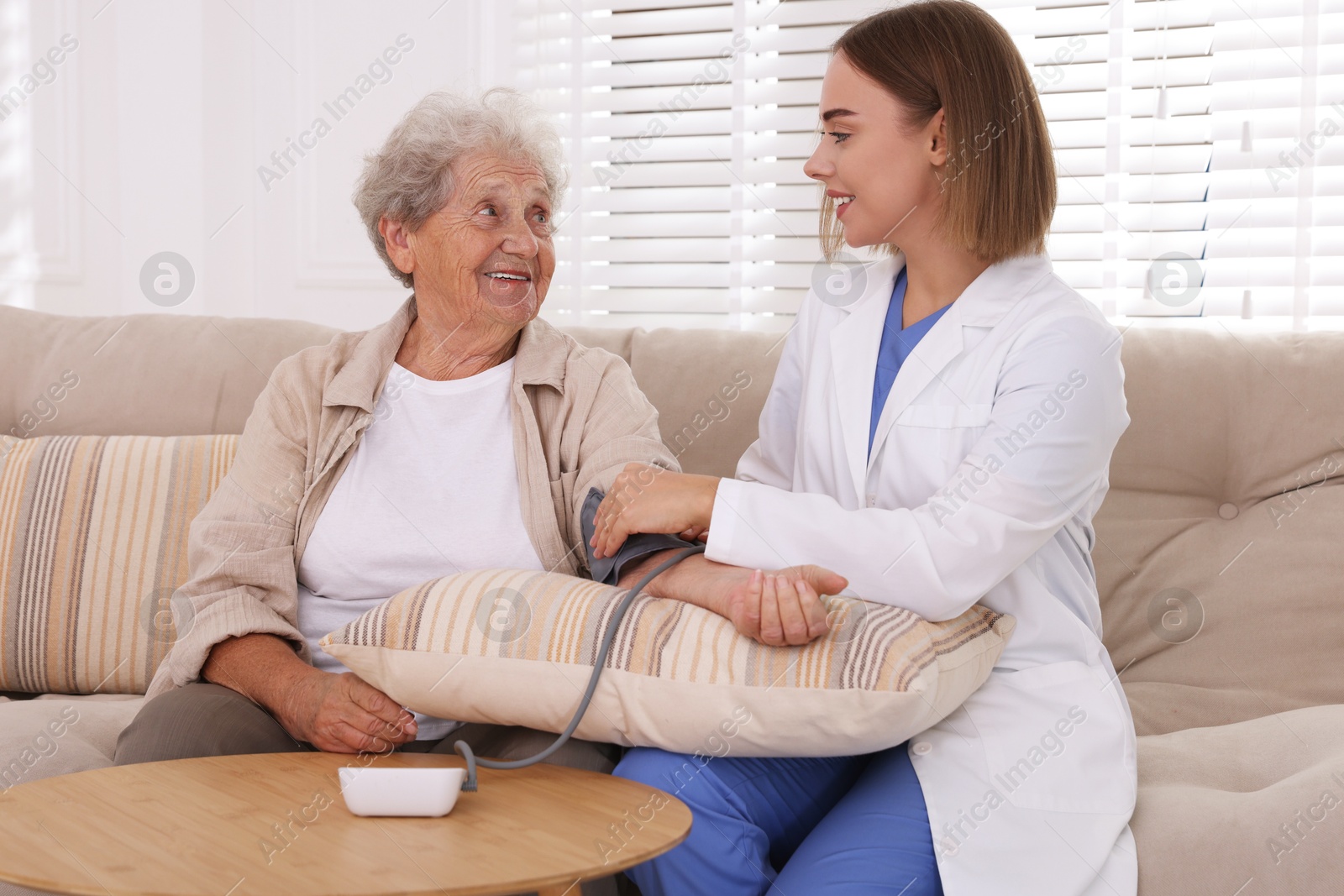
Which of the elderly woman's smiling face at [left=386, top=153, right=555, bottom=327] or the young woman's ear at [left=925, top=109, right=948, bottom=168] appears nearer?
the young woman's ear at [left=925, top=109, right=948, bottom=168]

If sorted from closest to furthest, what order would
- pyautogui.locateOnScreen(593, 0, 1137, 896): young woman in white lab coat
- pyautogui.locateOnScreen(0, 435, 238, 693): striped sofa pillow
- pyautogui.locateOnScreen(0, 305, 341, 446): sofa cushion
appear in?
pyautogui.locateOnScreen(593, 0, 1137, 896): young woman in white lab coat < pyautogui.locateOnScreen(0, 435, 238, 693): striped sofa pillow < pyautogui.locateOnScreen(0, 305, 341, 446): sofa cushion

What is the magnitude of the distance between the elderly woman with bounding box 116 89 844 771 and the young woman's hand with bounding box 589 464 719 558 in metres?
0.04

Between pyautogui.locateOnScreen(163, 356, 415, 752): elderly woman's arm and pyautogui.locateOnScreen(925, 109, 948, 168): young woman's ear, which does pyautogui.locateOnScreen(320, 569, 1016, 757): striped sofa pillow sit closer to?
pyautogui.locateOnScreen(163, 356, 415, 752): elderly woman's arm

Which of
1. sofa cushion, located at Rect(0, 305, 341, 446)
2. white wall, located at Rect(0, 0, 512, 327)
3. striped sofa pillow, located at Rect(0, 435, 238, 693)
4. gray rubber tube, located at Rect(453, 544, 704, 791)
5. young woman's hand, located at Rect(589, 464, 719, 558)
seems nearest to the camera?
gray rubber tube, located at Rect(453, 544, 704, 791)

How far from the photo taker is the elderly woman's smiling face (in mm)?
1569

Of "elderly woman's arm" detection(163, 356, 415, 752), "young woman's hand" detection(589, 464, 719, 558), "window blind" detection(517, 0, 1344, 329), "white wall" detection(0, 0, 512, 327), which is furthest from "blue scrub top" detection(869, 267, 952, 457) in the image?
"white wall" detection(0, 0, 512, 327)

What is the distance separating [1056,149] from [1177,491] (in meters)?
1.00

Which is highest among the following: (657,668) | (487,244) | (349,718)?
(487,244)

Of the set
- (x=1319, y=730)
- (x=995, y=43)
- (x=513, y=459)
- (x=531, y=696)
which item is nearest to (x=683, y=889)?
(x=531, y=696)

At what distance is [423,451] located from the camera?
1523 mm

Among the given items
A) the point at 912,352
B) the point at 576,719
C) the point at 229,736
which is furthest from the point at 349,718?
the point at 912,352

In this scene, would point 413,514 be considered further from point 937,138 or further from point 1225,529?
point 1225,529

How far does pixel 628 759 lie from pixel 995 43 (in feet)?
3.28

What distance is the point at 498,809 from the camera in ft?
3.17
